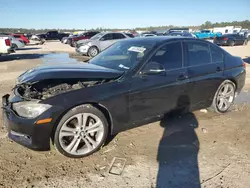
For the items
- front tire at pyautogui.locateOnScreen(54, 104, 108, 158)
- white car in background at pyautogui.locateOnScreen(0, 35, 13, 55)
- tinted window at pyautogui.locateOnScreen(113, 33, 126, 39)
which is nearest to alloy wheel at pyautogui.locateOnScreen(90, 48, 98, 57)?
tinted window at pyautogui.locateOnScreen(113, 33, 126, 39)

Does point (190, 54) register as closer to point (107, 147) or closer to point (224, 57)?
point (224, 57)

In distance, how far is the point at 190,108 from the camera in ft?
14.4

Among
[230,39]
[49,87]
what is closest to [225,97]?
[49,87]

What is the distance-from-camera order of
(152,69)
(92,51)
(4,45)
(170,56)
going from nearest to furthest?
(152,69)
(170,56)
(4,45)
(92,51)

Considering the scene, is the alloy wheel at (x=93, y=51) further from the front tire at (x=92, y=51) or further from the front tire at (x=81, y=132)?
the front tire at (x=81, y=132)

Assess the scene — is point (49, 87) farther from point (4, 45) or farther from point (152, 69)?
point (4, 45)

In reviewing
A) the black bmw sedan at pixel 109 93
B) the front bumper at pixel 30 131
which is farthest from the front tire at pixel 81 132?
the front bumper at pixel 30 131

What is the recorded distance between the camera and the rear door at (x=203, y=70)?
4.25m

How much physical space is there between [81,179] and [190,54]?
285 cm

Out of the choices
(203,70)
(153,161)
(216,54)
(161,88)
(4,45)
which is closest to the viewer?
(153,161)

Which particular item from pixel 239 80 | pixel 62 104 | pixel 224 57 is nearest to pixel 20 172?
pixel 62 104

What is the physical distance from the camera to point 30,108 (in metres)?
2.98

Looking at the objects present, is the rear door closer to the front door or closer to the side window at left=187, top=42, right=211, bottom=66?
the side window at left=187, top=42, right=211, bottom=66

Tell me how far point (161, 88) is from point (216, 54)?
1.71m
